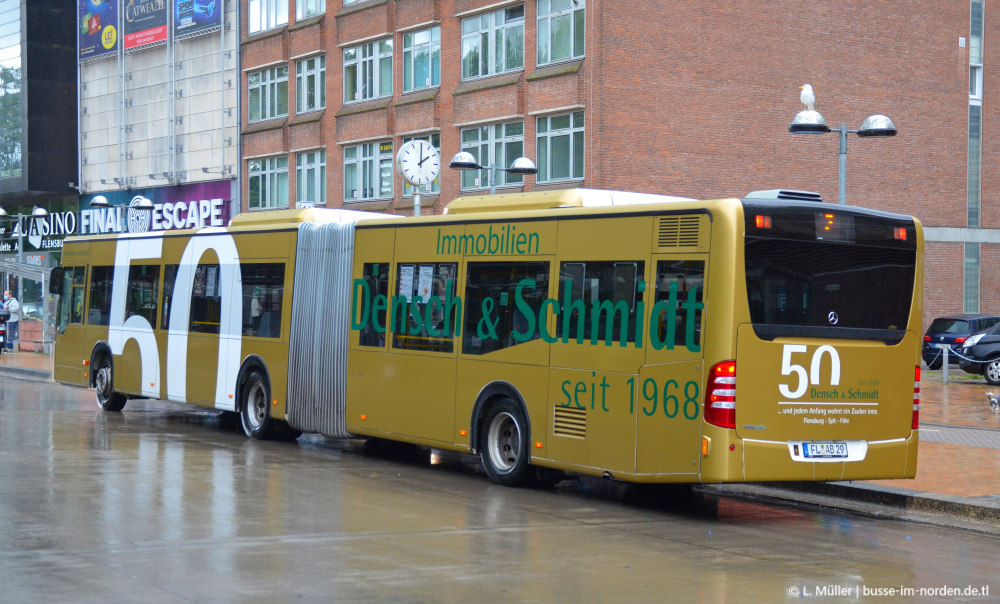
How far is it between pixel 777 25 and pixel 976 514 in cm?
2637

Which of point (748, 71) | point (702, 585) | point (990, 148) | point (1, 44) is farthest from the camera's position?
point (1, 44)

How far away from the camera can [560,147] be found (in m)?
33.1

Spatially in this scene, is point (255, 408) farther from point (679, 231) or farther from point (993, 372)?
point (993, 372)

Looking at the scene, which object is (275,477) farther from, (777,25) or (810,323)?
(777,25)

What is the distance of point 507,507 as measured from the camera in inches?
446

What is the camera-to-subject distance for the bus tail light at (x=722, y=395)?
10.4 metres

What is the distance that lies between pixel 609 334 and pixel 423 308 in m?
3.20

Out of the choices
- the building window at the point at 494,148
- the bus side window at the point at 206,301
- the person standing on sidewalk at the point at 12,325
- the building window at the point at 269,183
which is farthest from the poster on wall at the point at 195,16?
the bus side window at the point at 206,301

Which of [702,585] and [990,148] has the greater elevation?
[990,148]

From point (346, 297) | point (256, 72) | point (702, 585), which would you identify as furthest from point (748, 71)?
point (702, 585)

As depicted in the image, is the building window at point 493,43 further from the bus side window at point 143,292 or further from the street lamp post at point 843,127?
the bus side window at point 143,292

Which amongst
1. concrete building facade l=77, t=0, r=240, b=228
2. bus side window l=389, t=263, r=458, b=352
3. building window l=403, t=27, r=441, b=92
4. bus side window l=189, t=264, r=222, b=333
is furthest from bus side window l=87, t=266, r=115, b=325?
concrete building facade l=77, t=0, r=240, b=228

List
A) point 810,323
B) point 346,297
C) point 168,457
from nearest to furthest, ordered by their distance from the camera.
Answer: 1. point 810,323
2. point 168,457
3. point 346,297

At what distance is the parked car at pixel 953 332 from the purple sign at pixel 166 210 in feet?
81.3
